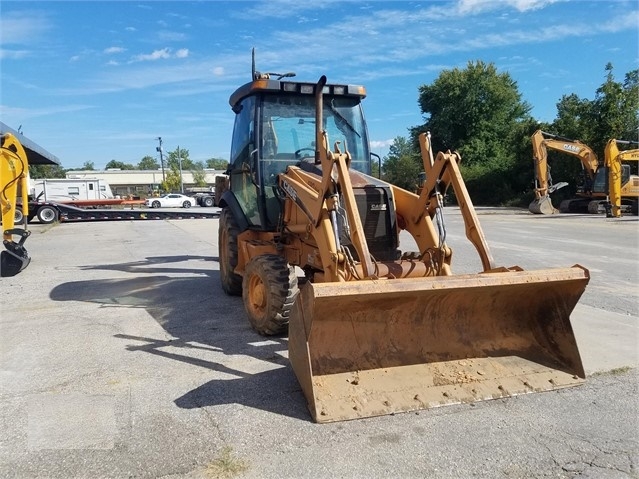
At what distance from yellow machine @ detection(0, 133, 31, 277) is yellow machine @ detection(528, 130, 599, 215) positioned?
2098 centimetres

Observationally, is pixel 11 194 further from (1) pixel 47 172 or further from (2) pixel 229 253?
(1) pixel 47 172

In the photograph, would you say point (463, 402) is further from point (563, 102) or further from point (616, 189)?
point (563, 102)

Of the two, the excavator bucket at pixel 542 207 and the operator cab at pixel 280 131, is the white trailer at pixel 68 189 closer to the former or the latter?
the excavator bucket at pixel 542 207

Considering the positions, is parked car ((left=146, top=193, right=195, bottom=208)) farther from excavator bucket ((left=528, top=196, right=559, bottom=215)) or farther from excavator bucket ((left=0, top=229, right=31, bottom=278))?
excavator bucket ((left=0, top=229, right=31, bottom=278))

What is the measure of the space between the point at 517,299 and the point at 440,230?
1.01 metres

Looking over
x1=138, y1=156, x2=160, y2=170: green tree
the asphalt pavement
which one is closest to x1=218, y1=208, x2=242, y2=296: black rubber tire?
the asphalt pavement

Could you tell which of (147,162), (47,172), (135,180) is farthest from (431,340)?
(147,162)

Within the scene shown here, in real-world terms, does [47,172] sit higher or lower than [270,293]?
higher

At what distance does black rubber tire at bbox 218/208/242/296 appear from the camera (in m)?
7.55

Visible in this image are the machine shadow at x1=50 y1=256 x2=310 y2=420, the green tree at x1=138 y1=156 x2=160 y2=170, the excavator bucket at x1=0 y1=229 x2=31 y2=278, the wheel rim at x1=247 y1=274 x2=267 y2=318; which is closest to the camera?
the machine shadow at x1=50 y1=256 x2=310 y2=420

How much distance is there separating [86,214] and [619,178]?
24.6 meters

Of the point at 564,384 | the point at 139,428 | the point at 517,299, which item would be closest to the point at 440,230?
the point at 517,299

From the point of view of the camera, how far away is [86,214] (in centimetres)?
2761

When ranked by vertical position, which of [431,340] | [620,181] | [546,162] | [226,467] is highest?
[546,162]
